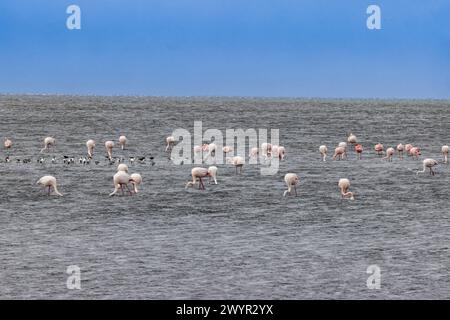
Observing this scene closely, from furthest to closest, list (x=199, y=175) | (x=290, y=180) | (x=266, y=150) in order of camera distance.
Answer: (x=266, y=150) < (x=199, y=175) < (x=290, y=180)

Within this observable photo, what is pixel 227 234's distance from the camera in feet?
85.4

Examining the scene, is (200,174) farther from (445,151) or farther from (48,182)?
(445,151)

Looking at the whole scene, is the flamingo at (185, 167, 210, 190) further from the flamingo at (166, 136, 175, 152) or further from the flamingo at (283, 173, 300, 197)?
the flamingo at (166, 136, 175, 152)

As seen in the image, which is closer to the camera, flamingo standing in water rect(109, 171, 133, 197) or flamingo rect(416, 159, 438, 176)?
flamingo standing in water rect(109, 171, 133, 197)

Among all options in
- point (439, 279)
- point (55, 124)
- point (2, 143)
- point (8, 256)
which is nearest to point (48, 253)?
point (8, 256)

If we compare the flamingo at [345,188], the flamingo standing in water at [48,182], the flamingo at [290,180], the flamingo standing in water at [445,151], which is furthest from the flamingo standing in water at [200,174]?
the flamingo standing in water at [445,151]

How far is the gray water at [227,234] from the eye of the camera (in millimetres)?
20297

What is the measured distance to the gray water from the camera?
20.3 meters

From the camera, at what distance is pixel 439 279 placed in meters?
21.0

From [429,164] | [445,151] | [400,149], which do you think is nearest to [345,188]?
[429,164]

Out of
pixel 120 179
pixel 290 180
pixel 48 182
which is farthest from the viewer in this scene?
pixel 290 180

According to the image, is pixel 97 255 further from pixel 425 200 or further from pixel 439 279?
pixel 425 200

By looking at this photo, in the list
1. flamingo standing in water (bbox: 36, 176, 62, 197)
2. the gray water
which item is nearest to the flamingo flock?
flamingo standing in water (bbox: 36, 176, 62, 197)
